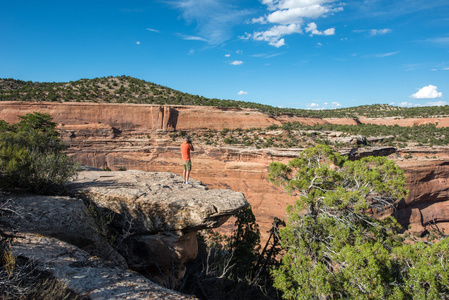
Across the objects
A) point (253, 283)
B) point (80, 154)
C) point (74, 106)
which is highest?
point (74, 106)

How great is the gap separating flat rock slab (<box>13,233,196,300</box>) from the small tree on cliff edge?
184 inches

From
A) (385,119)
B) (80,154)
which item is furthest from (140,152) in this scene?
(385,119)

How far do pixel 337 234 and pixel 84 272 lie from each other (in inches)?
268

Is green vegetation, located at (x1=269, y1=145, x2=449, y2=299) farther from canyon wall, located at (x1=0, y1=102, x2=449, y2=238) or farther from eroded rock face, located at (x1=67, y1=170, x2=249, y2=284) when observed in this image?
canyon wall, located at (x1=0, y1=102, x2=449, y2=238)

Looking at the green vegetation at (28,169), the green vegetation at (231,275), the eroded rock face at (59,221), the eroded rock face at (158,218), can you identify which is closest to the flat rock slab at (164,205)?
the eroded rock face at (158,218)

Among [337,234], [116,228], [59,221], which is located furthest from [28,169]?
[337,234]

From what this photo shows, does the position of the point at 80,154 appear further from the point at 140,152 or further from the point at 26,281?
the point at 26,281

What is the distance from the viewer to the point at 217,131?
2361 cm

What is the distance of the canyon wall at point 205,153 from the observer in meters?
17.1

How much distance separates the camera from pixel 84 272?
3.51 meters

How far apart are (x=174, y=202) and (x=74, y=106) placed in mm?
21562

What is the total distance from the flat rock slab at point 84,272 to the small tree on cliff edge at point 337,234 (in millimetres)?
4666

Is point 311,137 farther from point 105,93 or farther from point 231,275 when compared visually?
point 105,93

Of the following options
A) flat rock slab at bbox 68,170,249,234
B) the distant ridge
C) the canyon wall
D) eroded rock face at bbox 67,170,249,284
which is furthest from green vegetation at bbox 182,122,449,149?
eroded rock face at bbox 67,170,249,284
